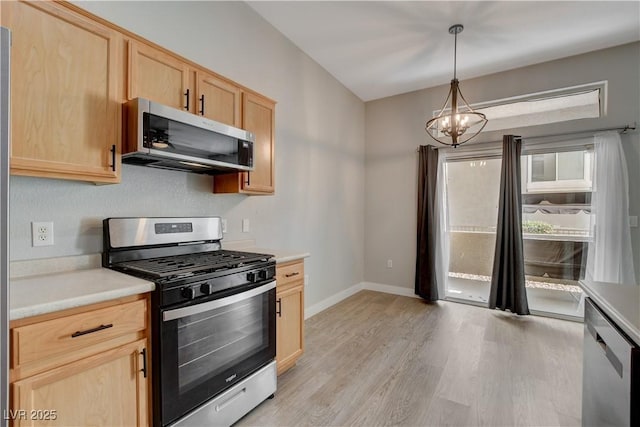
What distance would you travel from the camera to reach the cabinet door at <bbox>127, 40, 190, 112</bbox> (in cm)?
168

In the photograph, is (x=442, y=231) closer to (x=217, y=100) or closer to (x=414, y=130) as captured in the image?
(x=414, y=130)

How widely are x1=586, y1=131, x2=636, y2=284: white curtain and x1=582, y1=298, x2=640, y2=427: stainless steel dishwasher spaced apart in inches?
95.7

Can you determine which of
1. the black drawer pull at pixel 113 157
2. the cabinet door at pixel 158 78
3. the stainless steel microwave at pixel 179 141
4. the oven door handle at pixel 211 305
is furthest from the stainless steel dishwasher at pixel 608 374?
the cabinet door at pixel 158 78

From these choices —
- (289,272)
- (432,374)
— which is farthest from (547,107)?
(289,272)

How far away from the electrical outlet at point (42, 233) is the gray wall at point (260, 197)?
0.03 m

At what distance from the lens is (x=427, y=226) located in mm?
4250

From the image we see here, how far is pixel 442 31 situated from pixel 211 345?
3.54m

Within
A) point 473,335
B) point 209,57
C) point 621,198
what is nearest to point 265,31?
point 209,57

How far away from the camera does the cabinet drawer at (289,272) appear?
7.21ft

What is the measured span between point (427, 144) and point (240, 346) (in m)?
3.76

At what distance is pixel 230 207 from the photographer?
8.52 feet

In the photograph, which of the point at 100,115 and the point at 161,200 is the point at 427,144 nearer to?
the point at 161,200

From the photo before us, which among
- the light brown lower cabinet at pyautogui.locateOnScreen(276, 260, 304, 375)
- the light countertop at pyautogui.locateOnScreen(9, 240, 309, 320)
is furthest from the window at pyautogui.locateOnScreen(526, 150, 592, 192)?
the light countertop at pyautogui.locateOnScreen(9, 240, 309, 320)

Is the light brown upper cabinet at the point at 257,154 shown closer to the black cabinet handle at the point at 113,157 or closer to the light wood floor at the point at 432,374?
the black cabinet handle at the point at 113,157
